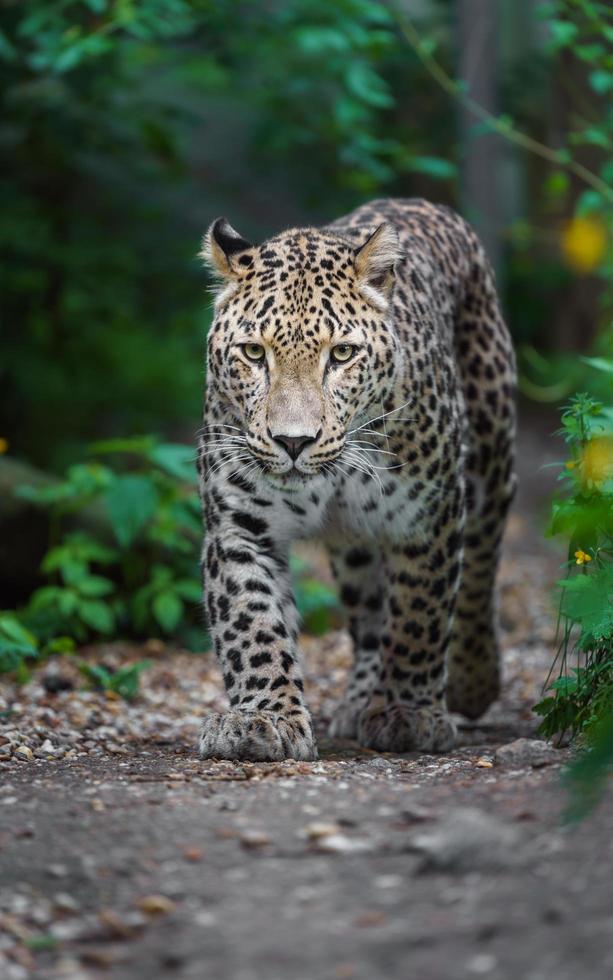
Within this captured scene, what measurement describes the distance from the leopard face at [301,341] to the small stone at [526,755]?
125 cm

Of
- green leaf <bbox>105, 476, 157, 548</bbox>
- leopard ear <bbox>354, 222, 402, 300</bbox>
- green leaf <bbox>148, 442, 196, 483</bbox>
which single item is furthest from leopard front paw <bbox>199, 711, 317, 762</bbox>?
green leaf <bbox>148, 442, 196, 483</bbox>

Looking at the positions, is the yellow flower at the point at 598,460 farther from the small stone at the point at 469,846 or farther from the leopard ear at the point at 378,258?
the small stone at the point at 469,846

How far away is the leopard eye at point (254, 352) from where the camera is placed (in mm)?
5633

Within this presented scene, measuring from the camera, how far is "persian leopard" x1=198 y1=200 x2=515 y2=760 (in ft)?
18.1

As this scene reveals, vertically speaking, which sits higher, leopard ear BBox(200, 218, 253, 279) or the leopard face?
leopard ear BBox(200, 218, 253, 279)

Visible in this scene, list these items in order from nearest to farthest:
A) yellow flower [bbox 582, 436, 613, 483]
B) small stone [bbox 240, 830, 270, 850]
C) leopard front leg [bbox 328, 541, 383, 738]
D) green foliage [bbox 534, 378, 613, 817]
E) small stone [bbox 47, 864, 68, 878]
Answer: small stone [bbox 47, 864, 68, 878], small stone [bbox 240, 830, 270, 850], yellow flower [bbox 582, 436, 613, 483], green foliage [bbox 534, 378, 613, 817], leopard front leg [bbox 328, 541, 383, 738]

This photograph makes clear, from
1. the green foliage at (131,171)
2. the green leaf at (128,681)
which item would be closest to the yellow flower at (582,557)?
the green leaf at (128,681)

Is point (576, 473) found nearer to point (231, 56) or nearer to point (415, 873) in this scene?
point (415, 873)

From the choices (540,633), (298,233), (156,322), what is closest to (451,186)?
(156,322)

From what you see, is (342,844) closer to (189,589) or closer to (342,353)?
(342,353)

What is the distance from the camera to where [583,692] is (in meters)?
5.22

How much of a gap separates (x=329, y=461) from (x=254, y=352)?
54cm

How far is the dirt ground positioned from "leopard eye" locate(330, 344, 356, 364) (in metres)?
1.55

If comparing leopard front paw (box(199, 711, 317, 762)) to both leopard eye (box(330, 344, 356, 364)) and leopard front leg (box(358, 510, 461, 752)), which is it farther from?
leopard eye (box(330, 344, 356, 364))
